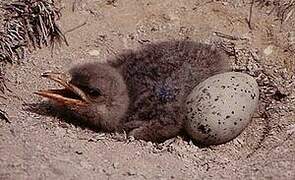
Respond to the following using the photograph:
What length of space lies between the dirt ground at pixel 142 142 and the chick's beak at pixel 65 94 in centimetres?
15

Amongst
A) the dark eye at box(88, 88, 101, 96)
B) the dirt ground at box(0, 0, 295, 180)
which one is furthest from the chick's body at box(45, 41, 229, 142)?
the dirt ground at box(0, 0, 295, 180)

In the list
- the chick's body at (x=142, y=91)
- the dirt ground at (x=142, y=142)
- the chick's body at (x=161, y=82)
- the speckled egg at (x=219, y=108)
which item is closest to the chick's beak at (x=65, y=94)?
the chick's body at (x=142, y=91)

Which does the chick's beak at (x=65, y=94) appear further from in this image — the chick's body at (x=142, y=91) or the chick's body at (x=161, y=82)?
the chick's body at (x=161, y=82)

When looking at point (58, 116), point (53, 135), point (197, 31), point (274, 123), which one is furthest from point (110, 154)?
point (197, 31)

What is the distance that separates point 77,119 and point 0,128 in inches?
21.0

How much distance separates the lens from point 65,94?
13.0 ft

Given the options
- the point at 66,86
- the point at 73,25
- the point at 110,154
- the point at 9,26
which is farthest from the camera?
the point at 73,25

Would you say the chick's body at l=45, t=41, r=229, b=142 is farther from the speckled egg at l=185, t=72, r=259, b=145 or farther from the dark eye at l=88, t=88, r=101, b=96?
the speckled egg at l=185, t=72, r=259, b=145

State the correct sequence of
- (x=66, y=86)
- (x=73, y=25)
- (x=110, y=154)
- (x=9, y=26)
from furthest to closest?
1. (x=73, y=25)
2. (x=9, y=26)
3. (x=66, y=86)
4. (x=110, y=154)

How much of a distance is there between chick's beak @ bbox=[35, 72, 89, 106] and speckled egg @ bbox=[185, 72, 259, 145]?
622 millimetres

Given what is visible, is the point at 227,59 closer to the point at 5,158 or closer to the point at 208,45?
the point at 208,45

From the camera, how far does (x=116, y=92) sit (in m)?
3.97

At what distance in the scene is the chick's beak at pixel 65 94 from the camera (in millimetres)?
3871

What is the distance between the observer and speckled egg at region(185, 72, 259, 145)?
3809 mm
